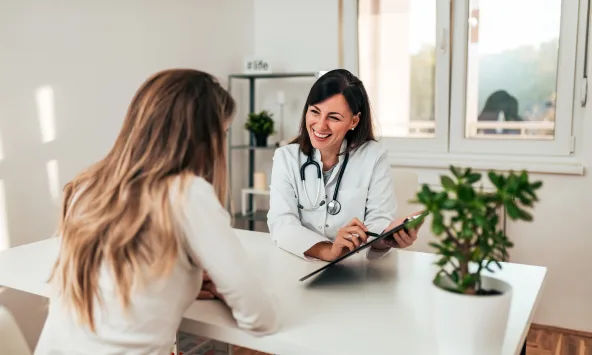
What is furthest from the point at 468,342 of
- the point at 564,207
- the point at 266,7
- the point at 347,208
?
the point at 266,7

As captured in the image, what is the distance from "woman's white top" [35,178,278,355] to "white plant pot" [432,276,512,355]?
0.33m

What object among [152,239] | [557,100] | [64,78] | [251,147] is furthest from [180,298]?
[557,100]

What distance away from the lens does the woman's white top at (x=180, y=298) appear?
3.24 feet

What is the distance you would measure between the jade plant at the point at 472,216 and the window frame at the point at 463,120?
228 cm

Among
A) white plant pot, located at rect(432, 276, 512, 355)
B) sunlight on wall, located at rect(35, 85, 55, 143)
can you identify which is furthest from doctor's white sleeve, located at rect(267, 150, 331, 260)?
sunlight on wall, located at rect(35, 85, 55, 143)

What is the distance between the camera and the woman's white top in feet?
3.24

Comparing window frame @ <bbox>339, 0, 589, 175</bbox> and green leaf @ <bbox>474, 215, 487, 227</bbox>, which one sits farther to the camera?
window frame @ <bbox>339, 0, 589, 175</bbox>

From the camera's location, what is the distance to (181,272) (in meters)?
1.04

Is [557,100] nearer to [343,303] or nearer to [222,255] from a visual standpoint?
[343,303]

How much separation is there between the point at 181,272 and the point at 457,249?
1.67ft

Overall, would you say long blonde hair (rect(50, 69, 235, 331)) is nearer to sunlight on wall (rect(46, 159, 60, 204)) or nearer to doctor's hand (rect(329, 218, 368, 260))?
doctor's hand (rect(329, 218, 368, 260))

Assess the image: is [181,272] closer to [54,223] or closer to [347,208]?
[347,208]

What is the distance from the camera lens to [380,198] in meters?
1.88

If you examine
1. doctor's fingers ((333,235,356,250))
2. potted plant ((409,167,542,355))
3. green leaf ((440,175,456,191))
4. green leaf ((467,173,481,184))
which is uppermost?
green leaf ((467,173,481,184))
